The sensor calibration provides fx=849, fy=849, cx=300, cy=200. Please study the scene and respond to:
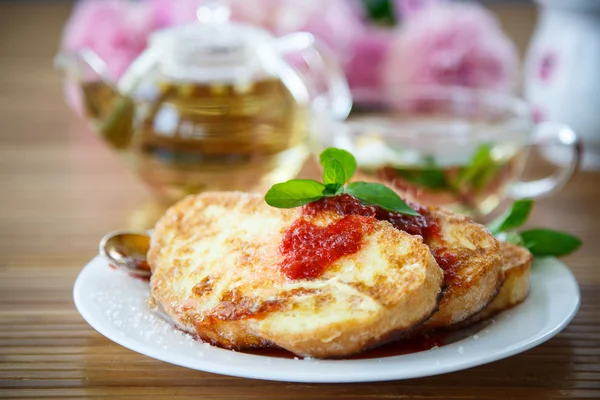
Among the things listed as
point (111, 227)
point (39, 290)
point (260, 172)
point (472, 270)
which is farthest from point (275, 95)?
point (472, 270)

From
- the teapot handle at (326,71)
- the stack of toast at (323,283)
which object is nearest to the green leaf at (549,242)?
the stack of toast at (323,283)

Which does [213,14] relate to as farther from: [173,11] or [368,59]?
[368,59]

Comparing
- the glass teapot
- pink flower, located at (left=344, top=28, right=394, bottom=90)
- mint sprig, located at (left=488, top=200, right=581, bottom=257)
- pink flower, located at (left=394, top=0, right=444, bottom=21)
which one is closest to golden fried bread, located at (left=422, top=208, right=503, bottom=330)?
mint sprig, located at (left=488, top=200, right=581, bottom=257)

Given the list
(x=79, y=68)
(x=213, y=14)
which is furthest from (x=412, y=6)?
(x=79, y=68)

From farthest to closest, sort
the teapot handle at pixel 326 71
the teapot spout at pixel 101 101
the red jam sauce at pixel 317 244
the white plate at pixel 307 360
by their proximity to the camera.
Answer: the teapot handle at pixel 326 71
the teapot spout at pixel 101 101
the red jam sauce at pixel 317 244
the white plate at pixel 307 360

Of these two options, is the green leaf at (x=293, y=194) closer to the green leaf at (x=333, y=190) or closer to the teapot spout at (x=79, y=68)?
the green leaf at (x=333, y=190)
